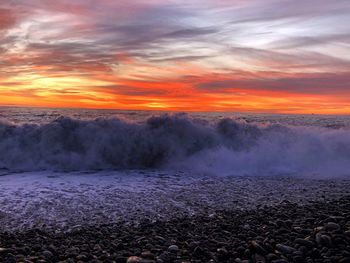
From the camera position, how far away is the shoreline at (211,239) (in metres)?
5.12

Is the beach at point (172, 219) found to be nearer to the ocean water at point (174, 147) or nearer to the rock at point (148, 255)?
the rock at point (148, 255)

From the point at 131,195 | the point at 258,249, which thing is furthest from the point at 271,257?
the point at 131,195

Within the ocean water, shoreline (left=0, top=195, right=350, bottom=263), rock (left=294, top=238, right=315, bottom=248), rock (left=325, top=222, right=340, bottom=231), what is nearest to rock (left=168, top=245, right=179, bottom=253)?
shoreline (left=0, top=195, right=350, bottom=263)

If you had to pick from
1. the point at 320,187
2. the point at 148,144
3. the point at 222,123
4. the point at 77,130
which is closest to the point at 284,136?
the point at 222,123

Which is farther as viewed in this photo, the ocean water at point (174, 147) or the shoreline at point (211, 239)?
the ocean water at point (174, 147)

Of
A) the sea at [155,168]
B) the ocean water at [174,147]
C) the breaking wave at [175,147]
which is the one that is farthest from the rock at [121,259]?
the breaking wave at [175,147]

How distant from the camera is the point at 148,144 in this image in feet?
62.7

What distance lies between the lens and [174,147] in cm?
1888

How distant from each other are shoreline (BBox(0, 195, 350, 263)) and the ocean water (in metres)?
6.61

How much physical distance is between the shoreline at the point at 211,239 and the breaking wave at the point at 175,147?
265 inches

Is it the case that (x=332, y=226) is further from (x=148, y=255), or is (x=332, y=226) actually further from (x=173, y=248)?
(x=148, y=255)

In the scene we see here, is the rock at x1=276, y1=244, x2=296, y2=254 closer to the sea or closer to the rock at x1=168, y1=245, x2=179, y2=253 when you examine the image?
the rock at x1=168, y1=245, x2=179, y2=253

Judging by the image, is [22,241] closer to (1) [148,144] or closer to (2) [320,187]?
(2) [320,187]

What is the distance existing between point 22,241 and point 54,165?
9899 millimetres
